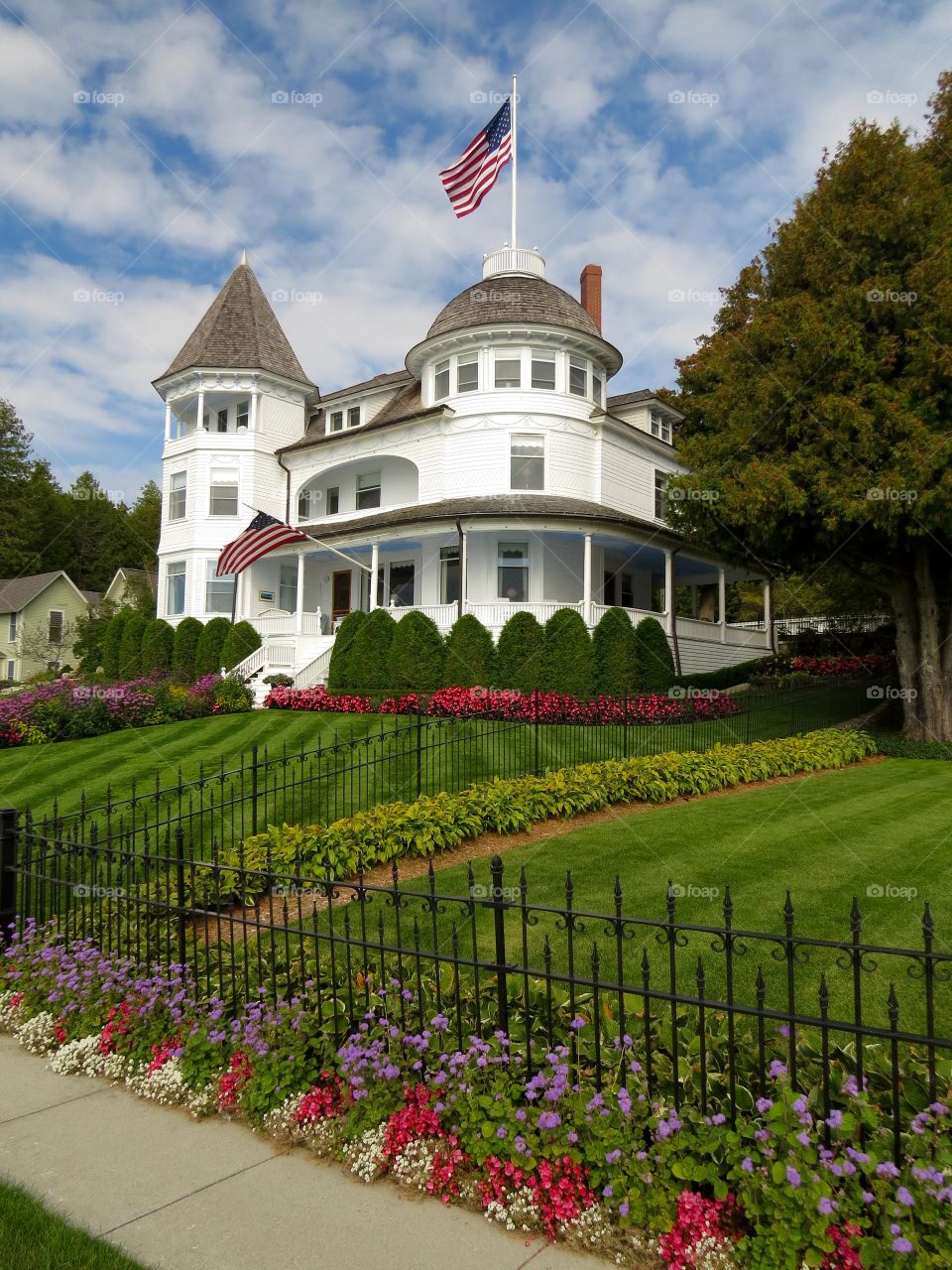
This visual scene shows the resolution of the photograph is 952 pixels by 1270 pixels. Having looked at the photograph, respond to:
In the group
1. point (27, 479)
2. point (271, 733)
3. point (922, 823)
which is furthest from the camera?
point (27, 479)

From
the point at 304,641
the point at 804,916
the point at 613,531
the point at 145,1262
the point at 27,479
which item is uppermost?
the point at 27,479

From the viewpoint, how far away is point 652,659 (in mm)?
21203

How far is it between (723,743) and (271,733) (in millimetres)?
9286

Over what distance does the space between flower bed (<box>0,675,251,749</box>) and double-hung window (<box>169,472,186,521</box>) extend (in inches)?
443

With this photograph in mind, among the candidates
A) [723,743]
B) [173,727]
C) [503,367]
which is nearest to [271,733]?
[173,727]

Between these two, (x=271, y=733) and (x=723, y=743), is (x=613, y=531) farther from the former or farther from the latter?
(x=271, y=733)

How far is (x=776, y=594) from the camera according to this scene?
2194 inches

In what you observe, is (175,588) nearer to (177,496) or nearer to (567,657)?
(177,496)

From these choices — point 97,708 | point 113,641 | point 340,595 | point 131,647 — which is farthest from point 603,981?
point 113,641

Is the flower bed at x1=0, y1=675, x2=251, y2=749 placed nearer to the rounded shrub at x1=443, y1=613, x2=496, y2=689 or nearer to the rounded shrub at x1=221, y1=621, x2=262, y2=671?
the rounded shrub at x1=221, y1=621, x2=262, y2=671

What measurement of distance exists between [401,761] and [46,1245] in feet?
30.8

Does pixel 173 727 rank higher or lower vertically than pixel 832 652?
lower

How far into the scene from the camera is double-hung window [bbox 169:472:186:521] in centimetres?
3119

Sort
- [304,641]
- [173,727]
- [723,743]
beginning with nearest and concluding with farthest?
[723,743]
[173,727]
[304,641]
